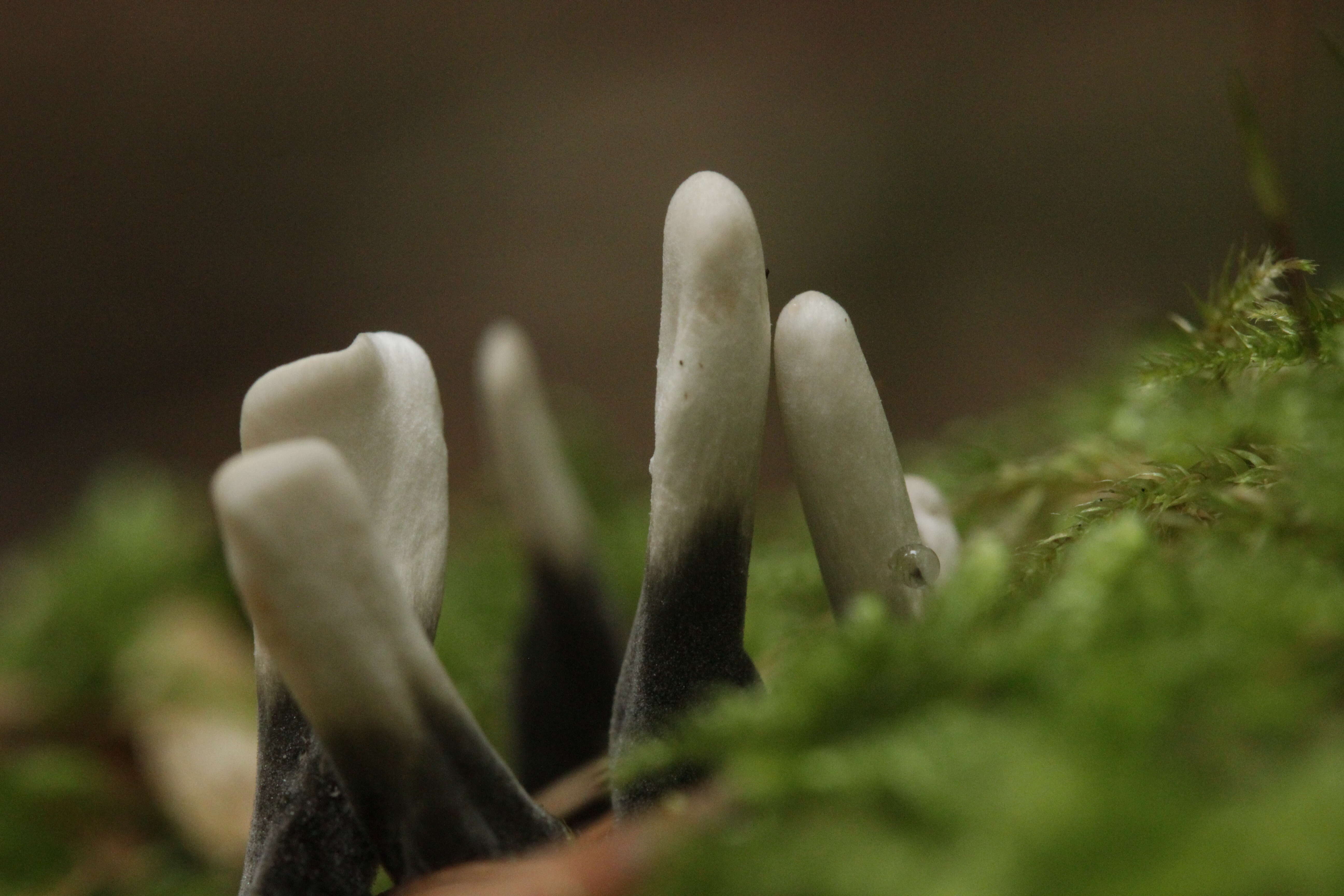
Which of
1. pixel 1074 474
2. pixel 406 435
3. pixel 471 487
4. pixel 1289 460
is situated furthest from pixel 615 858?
pixel 471 487

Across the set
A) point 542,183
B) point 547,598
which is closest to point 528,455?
point 547,598

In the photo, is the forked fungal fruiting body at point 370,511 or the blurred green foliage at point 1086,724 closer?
the blurred green foliage at point 1086,724

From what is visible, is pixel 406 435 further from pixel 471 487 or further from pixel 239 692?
pixel 471 487

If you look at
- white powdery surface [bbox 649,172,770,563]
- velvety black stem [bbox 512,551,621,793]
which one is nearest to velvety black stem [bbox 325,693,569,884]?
white powdery surface [bbox 649,172,770,563]

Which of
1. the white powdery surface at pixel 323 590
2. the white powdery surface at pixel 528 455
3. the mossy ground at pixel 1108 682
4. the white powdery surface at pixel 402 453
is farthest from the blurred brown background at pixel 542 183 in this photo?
the white powdery surface at pixel 323 590

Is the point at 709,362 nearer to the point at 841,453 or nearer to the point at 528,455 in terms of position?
the point at 841,453

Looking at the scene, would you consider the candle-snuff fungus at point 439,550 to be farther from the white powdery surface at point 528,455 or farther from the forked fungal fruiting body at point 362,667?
the white powdery surface at point 528,455
